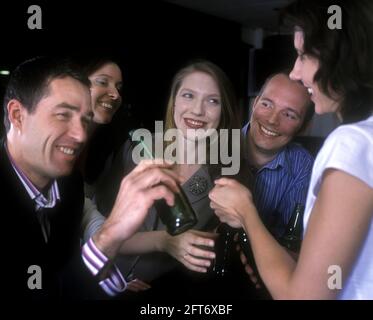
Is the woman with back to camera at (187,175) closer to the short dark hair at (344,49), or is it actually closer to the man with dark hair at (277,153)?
the man with dark hair at (277,153)

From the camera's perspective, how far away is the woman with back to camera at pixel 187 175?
3.95 feet

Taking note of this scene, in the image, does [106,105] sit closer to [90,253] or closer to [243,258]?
[90,253]

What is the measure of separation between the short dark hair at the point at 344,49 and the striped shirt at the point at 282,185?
20 cm

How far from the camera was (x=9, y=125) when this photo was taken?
46.2 inches

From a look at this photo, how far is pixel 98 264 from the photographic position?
1.23 metres

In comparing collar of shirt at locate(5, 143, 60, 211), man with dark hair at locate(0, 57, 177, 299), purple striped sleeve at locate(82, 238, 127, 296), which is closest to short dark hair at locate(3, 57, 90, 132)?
man with dark hair at locate(0, 57, 177, 299)

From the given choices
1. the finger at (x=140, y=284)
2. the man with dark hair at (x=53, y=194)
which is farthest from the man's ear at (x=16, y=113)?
the finger at (x=140, y=284)

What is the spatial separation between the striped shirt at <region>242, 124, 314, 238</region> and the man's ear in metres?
0.58

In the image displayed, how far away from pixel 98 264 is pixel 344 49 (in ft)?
2.70

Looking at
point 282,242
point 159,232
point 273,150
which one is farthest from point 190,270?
point 273,150

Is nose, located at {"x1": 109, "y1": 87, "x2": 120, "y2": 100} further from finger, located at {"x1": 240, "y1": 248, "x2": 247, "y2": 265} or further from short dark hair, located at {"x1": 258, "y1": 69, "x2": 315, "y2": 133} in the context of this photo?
finger, located at {"x1": 240, "y1": 248, "x2": 247, "y2": 265}

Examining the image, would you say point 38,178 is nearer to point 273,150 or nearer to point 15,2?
point 15,2

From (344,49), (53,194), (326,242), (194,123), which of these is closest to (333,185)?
(326,242)
